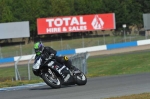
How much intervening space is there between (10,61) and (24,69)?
971 inches

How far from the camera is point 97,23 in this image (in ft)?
193

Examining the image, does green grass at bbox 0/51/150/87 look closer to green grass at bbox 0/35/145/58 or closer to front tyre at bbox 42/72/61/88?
front tyre at bbox 42/72/61/88

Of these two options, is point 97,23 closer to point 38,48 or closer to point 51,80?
point 51,80

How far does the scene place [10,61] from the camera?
1863 inches

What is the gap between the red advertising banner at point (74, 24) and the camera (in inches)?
2291

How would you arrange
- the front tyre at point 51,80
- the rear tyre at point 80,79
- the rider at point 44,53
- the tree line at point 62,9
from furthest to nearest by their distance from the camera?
the tree line at point 62,9 → the rear tyre at point 80,79 → the front tyre at point 51,80 → the rider at point 44,53

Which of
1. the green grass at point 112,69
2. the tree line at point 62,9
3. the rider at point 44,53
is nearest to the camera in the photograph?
the rider at point 44,53

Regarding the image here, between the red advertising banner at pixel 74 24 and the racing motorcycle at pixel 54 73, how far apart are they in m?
45.1

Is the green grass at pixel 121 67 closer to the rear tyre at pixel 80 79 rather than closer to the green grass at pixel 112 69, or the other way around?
the green grass at pixel 112 69

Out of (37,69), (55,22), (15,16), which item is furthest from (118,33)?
(37,69)

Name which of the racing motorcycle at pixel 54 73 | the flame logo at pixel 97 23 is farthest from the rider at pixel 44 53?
the flame logo at pixel 97 23

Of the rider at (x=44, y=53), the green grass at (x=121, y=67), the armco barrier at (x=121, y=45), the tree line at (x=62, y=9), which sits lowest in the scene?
the green grass at (x=121, y=67)

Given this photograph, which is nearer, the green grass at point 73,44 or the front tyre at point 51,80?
the front tyre at point 51,80

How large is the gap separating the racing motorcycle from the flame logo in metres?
45.5
